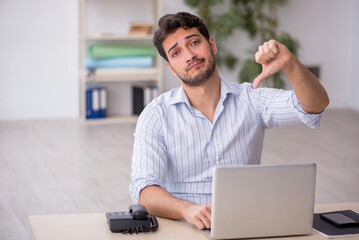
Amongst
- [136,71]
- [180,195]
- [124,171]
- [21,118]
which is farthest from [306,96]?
[21,118]

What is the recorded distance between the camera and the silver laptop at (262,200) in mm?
1679

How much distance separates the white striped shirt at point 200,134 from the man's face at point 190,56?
0.32ft

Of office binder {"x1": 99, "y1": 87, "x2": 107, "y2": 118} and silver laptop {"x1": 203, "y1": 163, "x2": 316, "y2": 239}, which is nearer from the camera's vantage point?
silver laptop {"x1": 203, "y1": 163, "x2": 316, "y2": 239}

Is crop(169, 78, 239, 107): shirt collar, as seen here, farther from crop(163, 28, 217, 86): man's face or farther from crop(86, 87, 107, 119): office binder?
crop(86, 87, 107, 119): office binder

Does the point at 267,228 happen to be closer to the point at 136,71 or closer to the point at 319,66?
the point at 136,71

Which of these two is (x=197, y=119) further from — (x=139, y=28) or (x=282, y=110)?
(x=139, y=28)

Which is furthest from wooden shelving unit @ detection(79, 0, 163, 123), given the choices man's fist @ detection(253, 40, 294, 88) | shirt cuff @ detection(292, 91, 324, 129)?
man's fist @ detection(253, 40, 294, 88)

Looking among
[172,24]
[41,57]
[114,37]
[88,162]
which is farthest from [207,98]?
[41,57]

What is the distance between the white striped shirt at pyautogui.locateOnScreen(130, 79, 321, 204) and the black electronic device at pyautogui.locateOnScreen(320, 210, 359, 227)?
15.4 inches

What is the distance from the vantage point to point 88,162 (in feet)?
16.7

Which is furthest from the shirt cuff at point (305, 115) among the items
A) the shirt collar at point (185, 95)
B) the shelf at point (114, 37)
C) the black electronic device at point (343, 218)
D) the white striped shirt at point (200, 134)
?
the shelf at point (114, 37)

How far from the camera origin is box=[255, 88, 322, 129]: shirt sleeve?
7.41 ft

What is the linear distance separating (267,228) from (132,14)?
218 inches

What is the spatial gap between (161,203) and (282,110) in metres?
0.62
